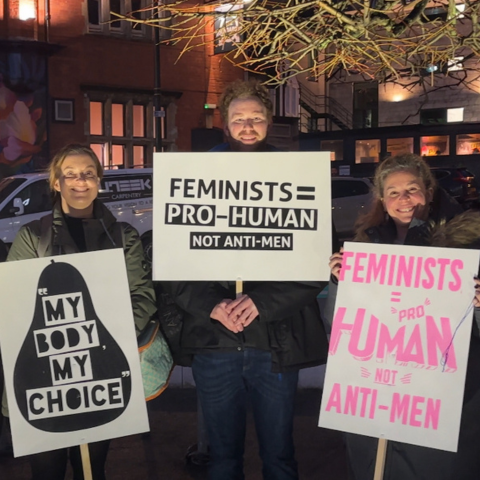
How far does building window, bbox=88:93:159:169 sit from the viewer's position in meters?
20.1

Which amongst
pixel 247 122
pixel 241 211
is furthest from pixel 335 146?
pixel 241 211

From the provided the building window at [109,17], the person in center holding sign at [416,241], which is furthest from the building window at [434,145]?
the person in center holding sign at [416,241]

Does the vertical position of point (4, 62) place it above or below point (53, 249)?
above

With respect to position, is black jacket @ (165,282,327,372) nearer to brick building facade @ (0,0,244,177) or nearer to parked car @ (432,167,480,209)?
brick building facade @ (0,0,244,177)

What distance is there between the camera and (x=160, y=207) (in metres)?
2.98

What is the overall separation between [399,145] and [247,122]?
102 feet

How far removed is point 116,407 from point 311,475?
5.45 ft

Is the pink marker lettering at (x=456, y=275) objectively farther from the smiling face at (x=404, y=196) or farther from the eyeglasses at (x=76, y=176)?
the eyeglasses at (x=76, y=176)

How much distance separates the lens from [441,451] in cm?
274

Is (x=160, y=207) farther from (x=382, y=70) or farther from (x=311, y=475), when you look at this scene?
(x=382, y=70)

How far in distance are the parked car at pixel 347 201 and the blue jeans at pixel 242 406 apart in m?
12.8

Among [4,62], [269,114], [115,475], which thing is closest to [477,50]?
[269,114]

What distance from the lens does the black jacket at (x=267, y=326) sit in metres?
2.94

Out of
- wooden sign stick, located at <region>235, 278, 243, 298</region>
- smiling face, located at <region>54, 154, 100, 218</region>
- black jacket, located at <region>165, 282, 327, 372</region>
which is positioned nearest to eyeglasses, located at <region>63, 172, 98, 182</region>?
smiling face, located at <region>54, 154, 100, 218</region>
